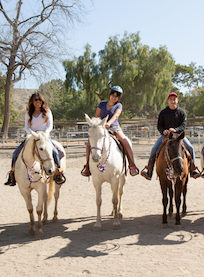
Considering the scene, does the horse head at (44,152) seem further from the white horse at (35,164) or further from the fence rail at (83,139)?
the fence rail at (83,139)

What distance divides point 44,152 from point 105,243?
167cm

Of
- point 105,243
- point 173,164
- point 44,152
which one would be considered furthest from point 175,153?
point 44,152

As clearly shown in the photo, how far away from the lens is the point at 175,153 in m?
5.23

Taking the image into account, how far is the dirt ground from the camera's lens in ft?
12.7

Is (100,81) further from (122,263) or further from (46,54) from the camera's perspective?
(122,263)

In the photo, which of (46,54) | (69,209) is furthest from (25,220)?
(46,54)

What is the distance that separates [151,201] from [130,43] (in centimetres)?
2696

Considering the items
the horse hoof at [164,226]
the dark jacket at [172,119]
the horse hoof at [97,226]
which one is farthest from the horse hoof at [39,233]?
the dark jacket at [172,119]

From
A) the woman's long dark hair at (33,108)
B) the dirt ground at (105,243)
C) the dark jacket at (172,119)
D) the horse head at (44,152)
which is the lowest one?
the dirt ground at (105,243)

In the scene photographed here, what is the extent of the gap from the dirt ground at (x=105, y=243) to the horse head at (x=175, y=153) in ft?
3.50

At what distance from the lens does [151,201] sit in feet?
25.0

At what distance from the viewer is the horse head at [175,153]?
17.0ft

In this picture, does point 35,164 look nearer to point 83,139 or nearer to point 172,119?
point 172,119

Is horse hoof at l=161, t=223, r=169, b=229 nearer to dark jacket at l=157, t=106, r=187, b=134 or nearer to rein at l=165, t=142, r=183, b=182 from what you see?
rein at l=165, t=142, r=183, b=182
